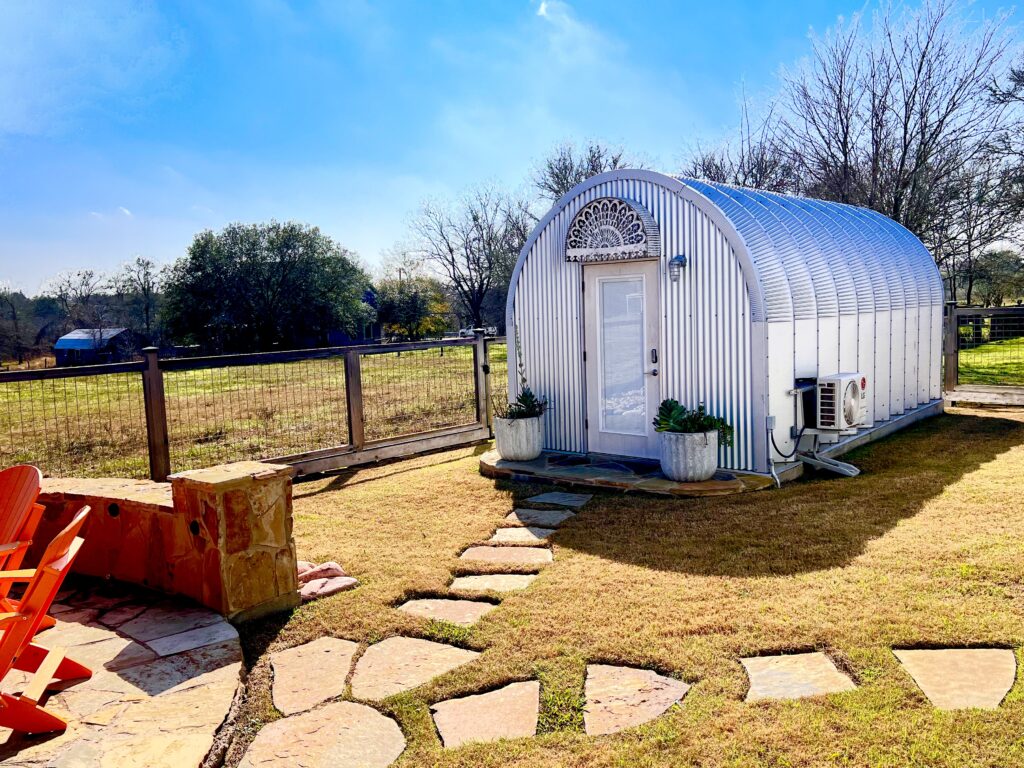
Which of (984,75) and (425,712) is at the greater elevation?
(984,75)

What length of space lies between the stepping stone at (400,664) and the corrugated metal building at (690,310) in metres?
4.33

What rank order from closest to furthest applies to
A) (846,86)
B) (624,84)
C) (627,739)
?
(627,739), (624,84), (846,86)

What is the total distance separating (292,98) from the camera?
1908 centimetres

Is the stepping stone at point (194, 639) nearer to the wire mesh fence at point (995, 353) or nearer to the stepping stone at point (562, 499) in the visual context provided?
the stepping stone at point (562, 499)

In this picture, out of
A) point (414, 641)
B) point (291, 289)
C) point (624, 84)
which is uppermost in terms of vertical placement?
point (624, 84)

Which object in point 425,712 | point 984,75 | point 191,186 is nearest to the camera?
point 425,712

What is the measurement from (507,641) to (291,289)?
2975 cm

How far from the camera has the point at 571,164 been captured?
31.9 metres

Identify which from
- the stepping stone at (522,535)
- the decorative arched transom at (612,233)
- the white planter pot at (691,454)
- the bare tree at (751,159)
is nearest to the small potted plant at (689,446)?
the white planter pot at (691,454)

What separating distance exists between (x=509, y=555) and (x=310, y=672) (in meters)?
1.99

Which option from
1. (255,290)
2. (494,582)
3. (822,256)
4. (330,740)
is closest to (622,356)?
(822,256)

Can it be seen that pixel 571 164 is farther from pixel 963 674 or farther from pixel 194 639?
pixel 963 674

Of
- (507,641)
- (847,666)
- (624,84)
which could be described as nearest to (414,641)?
(507,641)

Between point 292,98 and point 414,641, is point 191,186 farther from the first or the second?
point 414,641
